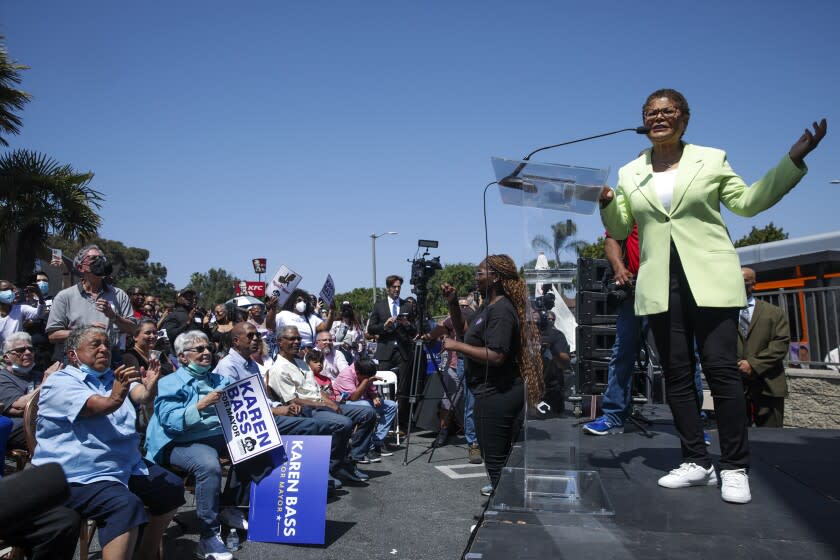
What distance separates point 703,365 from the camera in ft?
10.4

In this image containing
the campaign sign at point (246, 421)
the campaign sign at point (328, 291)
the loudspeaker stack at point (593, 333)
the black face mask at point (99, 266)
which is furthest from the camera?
the campaign sign at point (328, 291)

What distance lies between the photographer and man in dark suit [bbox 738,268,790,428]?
6008mm

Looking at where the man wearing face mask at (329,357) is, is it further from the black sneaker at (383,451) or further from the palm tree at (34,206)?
the palm tree at (34,206)

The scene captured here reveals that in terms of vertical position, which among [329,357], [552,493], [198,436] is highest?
[329,357]

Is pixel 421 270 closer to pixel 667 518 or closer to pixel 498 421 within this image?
pixel 498 421

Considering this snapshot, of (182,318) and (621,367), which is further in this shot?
(182,318)

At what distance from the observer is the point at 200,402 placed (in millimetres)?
4445

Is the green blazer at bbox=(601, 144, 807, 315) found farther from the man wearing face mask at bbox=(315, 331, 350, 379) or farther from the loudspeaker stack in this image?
the man wearing face mask at bbox=(315, 331, 350, 379)

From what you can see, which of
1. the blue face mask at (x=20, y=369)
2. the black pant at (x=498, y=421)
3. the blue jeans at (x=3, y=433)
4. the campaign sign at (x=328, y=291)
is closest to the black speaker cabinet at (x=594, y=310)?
the black pant at (x=498, y=421)

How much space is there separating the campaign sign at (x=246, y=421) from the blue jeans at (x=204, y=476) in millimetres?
162

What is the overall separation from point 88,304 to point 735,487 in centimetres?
496

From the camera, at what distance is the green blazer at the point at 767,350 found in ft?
19.7

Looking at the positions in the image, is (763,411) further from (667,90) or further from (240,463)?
(240,463)

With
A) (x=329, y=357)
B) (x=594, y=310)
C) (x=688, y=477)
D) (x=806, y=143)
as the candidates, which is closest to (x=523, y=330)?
(x=594, y=310)
